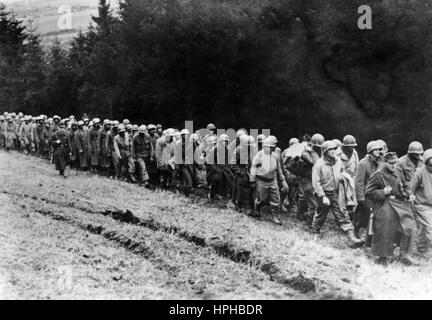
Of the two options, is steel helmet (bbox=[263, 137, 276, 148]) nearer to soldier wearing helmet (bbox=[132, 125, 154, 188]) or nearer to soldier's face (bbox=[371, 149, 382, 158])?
soldier's face (bbox=[371, 149, 382, 158])

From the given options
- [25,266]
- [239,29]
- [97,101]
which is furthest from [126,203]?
[97,101]

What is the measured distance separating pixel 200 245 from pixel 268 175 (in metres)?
2.77

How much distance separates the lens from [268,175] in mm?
11750

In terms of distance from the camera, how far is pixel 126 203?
12.8 metres

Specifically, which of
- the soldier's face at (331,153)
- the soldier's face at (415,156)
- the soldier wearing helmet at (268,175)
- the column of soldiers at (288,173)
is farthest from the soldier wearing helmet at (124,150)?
the soldier's face at (415,156)

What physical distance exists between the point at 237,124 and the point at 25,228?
14802 millimetres

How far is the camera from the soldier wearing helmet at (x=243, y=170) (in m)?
12.7

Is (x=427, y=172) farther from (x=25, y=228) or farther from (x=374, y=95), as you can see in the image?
(x=374, y=95)

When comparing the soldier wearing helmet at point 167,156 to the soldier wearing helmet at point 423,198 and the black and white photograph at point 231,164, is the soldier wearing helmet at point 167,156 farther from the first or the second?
the soldier wearing helmet at point 423,198

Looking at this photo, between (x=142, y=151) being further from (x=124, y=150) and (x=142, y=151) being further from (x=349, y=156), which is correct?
(x=349, y=156)

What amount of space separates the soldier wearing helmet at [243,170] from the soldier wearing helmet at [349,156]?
2.04 m

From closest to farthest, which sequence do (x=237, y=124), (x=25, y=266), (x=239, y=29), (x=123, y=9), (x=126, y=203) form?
1. (x=25, y=266)
2. (x=126, y=203)
3. (x=239, y=29)
4. (x=237, y=124)
5. (x=123, y=9)

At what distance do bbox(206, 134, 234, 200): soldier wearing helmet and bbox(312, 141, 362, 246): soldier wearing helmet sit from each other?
11.1ft

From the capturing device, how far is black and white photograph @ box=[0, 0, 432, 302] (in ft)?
26.5
